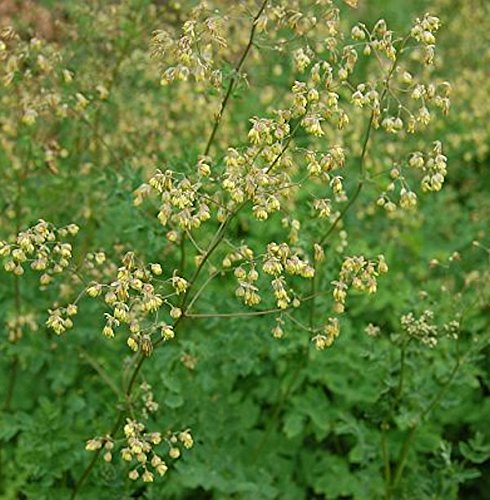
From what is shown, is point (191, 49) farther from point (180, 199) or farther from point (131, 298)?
point (131, 298)

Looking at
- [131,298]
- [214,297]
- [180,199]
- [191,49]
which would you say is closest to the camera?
[180,199]

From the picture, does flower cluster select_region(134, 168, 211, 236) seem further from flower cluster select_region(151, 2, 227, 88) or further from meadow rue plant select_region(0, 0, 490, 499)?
flower cluster select_region(151, 2, 227, 88)

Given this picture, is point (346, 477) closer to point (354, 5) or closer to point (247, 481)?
point (247, 481)

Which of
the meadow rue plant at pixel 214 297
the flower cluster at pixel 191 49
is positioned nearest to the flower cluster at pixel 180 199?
the meadow rue plant at pixel 214 297

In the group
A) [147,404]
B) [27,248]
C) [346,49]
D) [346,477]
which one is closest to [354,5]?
[346,49]

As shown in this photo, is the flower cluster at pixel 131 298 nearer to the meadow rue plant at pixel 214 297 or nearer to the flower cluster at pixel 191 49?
the meadow rue plant at pixel 214 297

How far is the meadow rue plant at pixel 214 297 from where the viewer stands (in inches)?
115

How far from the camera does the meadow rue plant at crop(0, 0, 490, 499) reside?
9.58 feet

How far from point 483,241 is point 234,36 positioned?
1552 millimetres

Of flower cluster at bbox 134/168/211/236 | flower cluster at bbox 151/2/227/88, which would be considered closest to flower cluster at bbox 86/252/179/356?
flower cluster at bbox 134/168/211/236

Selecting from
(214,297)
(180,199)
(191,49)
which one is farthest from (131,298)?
(214,297)

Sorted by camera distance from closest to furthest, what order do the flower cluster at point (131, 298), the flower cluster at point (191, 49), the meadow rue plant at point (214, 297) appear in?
the flower cluster at point (131, 298)
the flower cluster at point (191, 49)
the meadow rue plant at point (214, 297)

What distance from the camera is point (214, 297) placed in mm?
3602

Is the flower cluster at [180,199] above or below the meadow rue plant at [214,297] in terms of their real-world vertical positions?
above
